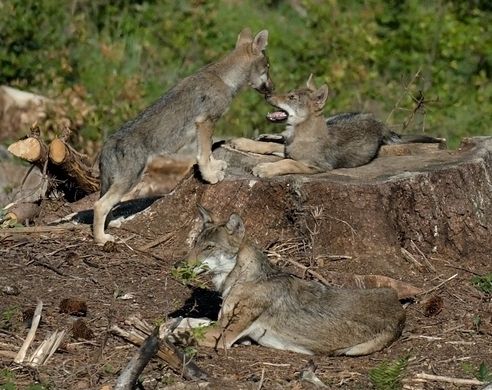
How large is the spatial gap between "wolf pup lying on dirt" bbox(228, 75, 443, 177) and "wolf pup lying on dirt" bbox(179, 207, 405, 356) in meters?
2.16

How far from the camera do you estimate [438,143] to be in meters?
10.8

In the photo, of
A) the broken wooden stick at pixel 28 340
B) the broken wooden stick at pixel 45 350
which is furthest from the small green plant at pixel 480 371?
the broken wooden stick at pixel 28 340

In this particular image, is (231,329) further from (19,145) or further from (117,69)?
(117,69)

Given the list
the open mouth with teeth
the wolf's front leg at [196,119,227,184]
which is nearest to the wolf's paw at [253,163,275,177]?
the wolf's front leg at [196,119,227,184]

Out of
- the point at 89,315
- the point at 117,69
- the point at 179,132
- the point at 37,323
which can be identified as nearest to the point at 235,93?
the point at 179,132

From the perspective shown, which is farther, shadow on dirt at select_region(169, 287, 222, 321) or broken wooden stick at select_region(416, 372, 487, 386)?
shadow on dirt at select_region(169, 287, 222, 321)

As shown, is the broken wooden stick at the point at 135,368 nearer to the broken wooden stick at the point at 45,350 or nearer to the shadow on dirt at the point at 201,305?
the broken wooden stick at the point at 45,350

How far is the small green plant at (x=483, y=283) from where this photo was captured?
352 inches

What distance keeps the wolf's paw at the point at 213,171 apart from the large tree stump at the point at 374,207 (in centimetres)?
6

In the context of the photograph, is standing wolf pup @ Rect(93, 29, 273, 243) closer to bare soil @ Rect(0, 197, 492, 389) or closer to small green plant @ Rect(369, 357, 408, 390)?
bare soil @ Rect(0, 197, 492, 389)

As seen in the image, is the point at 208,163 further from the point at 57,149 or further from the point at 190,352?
the point at 190,352

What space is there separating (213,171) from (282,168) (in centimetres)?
54

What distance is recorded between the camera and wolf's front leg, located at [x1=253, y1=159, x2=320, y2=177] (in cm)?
949

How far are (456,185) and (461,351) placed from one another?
72.6 inches
